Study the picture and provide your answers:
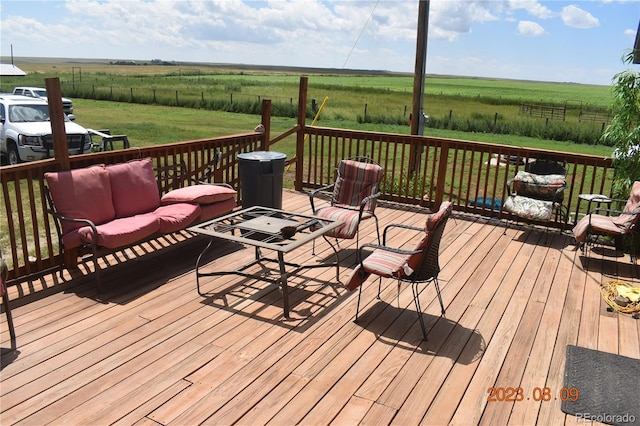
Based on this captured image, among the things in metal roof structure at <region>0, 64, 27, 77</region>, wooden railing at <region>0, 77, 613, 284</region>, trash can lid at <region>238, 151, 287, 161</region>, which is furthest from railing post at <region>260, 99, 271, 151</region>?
metal roof structure at <region>0, 64, 27, 77</region>

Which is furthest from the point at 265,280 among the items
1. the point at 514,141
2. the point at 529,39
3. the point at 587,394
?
the point at 529,39

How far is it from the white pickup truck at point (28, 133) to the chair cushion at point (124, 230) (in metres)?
6.30

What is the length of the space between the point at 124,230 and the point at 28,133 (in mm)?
7342

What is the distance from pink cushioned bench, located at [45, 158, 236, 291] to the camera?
12.7ft

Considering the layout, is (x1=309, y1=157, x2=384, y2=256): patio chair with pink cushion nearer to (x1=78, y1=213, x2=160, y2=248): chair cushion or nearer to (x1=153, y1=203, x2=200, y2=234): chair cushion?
(x1=153, y1=203, x2=200, y2=234): chair cushion

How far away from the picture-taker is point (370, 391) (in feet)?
8.86

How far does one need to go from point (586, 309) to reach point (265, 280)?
254cm

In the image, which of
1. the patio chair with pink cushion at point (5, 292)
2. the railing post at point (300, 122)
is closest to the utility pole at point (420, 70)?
the railing post at point (300, 122)

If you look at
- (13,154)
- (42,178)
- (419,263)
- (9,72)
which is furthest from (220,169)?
(9,72)

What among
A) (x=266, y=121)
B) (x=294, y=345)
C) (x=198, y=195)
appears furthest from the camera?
(x=266, y=121)

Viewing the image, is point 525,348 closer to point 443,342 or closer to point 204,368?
point 443,342

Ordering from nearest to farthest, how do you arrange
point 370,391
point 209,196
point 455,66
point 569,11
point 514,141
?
point 370,391
point 209,196
point 514,141
point 569,11
point 455,66

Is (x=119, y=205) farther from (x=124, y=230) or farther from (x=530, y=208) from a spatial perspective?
(x=530, y=208)

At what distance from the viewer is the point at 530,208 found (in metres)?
5.53
